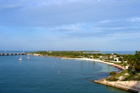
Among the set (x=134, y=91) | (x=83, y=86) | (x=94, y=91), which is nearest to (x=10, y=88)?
(x=83, y=86)

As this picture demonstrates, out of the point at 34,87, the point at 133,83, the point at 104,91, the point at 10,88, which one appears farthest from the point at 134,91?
the point at 10,88

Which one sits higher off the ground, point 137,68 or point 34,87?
point 137,68

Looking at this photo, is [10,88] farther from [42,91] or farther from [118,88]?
[118,88]

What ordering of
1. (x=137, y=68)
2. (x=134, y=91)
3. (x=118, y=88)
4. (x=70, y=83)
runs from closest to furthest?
(x=134, y=91)
(x=118, y=88)
(x=70, y=83)
(x=137, y=68)

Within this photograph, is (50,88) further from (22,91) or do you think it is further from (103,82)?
(103,82)

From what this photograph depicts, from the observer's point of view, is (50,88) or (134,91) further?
(50,88)

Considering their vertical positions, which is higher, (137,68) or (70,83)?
(137,68)

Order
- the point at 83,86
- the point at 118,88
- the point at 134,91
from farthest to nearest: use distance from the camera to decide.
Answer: the point at 83,86 → the point at 118,88 → the point at 134,91

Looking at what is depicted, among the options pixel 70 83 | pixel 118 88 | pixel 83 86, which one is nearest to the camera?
pixel 118 88

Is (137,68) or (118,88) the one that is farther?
(137,68)
